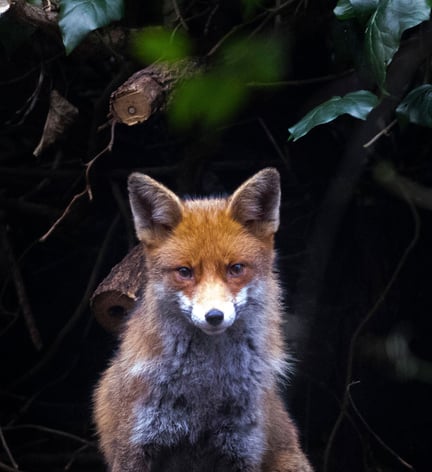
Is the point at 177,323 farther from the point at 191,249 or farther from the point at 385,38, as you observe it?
the point at 385,38

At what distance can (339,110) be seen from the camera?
3.96 metres

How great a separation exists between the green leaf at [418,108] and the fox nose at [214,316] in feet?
4.83

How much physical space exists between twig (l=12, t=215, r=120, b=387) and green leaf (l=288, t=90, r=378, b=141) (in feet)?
7.41

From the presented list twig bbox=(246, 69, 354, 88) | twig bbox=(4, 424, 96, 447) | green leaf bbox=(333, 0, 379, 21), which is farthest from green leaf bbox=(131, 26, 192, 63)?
twig bbox=(4, 424, 96, 447)

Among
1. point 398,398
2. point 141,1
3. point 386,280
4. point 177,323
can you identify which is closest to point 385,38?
point 177,323

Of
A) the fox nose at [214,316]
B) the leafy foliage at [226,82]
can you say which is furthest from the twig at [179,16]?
the fox nose at [214,316]

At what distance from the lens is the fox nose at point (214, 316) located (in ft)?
11.5

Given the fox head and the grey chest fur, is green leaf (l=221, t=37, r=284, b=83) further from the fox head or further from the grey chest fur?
the grey chest fur

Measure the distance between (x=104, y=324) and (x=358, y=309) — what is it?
6.00 feet

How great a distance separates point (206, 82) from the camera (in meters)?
4.63

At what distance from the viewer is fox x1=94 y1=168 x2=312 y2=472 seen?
12.5ft

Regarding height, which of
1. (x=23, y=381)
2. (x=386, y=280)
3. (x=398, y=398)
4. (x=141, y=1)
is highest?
(x=141, y=1)

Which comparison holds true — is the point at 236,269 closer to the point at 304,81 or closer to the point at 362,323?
the point at 304,81

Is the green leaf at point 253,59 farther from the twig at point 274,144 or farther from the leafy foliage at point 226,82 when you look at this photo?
the twig at point 274,144
